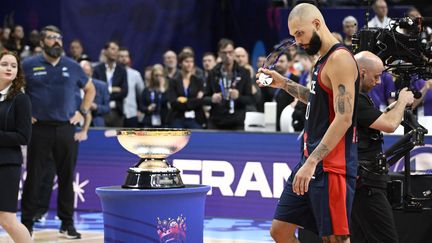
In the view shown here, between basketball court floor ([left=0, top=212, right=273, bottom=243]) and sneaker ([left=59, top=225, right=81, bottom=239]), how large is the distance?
0.08m

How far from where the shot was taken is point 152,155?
6559mm

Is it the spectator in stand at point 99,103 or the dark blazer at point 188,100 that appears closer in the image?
the dark blazer at point 188,100

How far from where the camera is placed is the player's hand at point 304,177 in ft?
20.2

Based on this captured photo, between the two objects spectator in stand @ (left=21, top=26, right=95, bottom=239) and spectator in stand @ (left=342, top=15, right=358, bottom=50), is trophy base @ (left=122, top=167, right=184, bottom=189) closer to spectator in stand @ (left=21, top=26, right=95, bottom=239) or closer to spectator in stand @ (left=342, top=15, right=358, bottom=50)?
spectator in stand @ (left=21, top=26, right=95, bottom=239)

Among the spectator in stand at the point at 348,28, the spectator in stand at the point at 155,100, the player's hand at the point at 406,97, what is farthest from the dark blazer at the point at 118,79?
the player's hand at the point at 406,97

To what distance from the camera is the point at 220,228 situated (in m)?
11.8

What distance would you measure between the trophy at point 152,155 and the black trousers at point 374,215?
5.00ft

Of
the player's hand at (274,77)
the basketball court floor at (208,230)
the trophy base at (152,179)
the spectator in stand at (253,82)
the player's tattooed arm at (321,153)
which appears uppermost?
the spectator in stand at (253,82)

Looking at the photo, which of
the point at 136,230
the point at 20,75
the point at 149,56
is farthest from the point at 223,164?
the point at 149,56

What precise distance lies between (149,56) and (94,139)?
6.38 m

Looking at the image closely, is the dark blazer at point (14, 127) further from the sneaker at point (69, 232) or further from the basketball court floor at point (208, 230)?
the sneaker at point (69, 232)

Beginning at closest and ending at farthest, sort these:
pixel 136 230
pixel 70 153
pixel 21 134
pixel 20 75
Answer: pixel 136 230, pixel 21 134, pixel 20 75, pixel 70 153

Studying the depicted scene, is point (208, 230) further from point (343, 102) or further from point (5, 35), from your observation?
point (5, 35)

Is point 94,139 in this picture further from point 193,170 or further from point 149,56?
point 149,56
